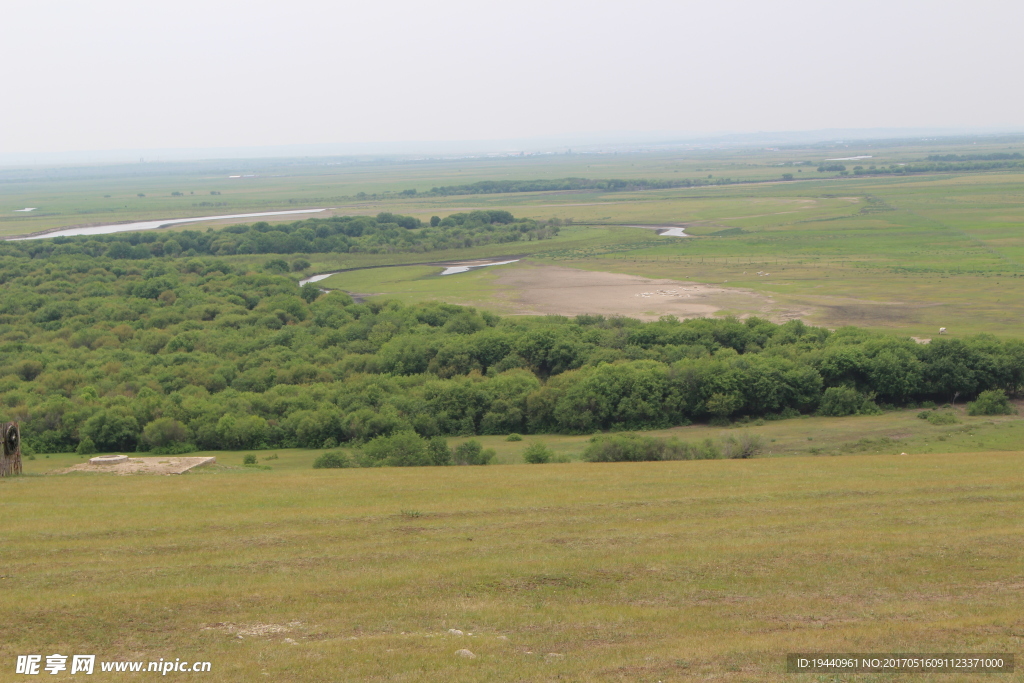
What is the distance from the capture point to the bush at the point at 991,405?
139 ft

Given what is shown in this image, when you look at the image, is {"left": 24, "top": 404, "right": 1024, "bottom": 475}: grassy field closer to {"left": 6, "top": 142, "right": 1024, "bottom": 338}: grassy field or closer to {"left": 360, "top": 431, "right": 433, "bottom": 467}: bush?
{"left": 360, "top": 431, "right": 433, "bottom": 467}: bush

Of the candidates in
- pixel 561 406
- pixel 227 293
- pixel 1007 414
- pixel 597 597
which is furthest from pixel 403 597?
pixel 227 293

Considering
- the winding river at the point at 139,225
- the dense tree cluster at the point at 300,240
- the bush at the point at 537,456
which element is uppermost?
the winding river at the point at 139,225

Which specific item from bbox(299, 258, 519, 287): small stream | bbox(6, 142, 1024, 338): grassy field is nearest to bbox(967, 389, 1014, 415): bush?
bbox(6, 142, 1024, 338): grassy field

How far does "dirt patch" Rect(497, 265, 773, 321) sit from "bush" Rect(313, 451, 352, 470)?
123ft

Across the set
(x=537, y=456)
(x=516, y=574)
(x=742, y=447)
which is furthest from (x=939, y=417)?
(x=516, y=574)

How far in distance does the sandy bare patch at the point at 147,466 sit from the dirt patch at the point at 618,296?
1677 inches

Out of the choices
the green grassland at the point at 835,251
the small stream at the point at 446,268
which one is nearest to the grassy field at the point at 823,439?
the green grassland at the point at 835,251

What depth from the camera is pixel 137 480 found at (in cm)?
2669

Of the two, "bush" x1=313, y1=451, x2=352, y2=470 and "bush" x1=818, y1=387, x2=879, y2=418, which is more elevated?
"bush" x1=313, y1=451, x2=352, y2=470

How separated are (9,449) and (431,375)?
26953 mm

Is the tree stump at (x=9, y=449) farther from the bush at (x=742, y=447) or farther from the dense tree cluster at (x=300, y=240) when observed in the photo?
the dense tree cluster at (x=300, y=240)

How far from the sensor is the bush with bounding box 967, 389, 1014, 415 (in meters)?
42.4

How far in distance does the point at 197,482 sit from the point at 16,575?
1015 centimetres
